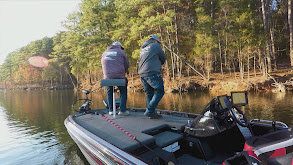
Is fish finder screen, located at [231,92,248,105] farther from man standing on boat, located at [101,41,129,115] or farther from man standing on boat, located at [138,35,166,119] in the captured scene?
man standing on boat, located at [101,41,129,115]

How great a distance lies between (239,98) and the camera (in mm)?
2967

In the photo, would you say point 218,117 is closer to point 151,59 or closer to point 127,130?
point 127,130

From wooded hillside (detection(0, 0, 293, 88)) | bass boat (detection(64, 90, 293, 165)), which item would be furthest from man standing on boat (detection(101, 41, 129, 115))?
wooded hillside (detection(0, 0, 293, 88))

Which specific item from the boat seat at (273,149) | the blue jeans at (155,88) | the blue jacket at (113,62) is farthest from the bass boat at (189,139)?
the blue jacket at (113,62)

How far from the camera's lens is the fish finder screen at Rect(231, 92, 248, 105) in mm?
2904

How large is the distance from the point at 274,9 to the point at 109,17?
25.9 m

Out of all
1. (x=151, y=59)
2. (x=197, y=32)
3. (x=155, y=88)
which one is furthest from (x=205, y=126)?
(x=197, y=32)

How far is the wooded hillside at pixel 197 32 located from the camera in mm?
20062

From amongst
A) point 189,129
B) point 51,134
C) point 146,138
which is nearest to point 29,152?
point 51,134

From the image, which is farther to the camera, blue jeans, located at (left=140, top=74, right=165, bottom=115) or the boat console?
blue jeans, located at (left=140, top=74, right=165, bottom=115)

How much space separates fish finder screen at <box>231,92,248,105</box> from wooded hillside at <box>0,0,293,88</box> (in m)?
17.4

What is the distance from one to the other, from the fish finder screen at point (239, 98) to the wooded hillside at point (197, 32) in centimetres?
1738

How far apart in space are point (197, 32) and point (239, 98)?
862 inches

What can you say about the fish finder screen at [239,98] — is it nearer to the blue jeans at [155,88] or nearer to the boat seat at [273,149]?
the boat seat at [273,149]
